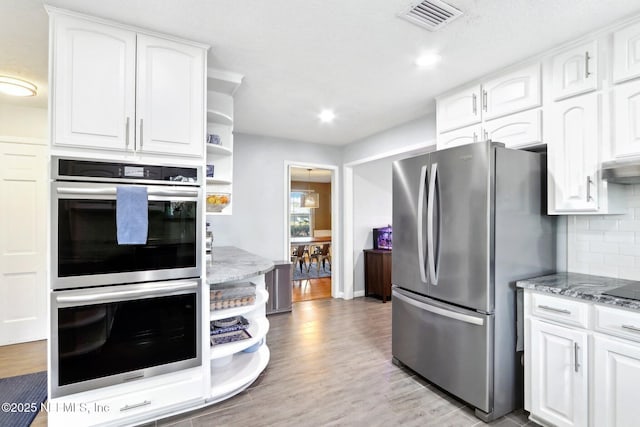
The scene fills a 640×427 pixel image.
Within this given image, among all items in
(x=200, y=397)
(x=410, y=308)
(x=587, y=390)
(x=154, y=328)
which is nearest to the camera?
(x=587, y=390)

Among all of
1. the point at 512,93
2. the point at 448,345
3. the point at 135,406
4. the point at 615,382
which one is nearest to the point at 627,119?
the point at 512,93

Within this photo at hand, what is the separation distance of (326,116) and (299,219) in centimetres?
613

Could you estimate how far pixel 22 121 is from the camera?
337cm

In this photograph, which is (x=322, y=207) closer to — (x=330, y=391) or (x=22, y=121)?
(x=22, y=121)

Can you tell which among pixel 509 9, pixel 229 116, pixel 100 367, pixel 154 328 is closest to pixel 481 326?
pixel 509 9

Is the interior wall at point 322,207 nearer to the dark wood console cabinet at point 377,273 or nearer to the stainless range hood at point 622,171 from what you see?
the dark wood console cabinet at point 377,273

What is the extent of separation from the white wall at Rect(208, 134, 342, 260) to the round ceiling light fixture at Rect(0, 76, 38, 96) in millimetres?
2120

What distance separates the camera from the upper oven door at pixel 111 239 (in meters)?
1.75

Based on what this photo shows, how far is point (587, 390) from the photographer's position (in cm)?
175

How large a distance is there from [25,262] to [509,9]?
4.85m

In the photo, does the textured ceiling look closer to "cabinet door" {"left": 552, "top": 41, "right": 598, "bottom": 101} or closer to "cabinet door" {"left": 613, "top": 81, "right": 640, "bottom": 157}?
"cabinet door" {"left": 552, "top": 41, "right": 598, "bottom": 101}

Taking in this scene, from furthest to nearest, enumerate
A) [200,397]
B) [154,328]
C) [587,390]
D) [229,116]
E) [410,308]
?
[229,116]
[410,308]
[200,397]
[154,328]
[587,390]

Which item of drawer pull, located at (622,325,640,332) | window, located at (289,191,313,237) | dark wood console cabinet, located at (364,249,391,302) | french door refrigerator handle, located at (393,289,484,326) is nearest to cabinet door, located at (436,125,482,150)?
french door refrigerator handle, located at (393,289,484,326)

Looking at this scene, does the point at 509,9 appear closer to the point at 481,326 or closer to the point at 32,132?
the point at 481,326
